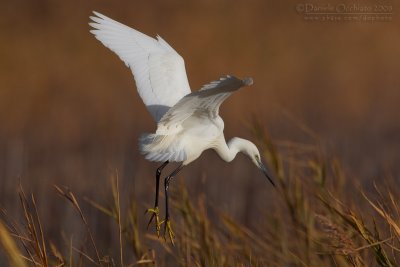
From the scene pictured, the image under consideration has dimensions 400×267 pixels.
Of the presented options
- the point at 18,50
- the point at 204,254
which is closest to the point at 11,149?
the point at 18,50

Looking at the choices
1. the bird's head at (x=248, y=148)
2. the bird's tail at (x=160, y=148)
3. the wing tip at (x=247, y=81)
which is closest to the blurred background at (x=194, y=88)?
the bird's head at (x=248, y=148)

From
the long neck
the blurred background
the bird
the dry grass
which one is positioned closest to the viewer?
the dry grass

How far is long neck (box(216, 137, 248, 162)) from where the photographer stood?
3.73 m

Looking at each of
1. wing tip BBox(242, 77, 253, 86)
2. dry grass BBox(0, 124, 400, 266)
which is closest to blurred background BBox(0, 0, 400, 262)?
dry grass BBox(0, 124, 400, 266)

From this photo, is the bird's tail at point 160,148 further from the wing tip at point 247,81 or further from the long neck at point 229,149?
the wing tip at point 247,81

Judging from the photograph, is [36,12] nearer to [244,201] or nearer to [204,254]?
[244,201]

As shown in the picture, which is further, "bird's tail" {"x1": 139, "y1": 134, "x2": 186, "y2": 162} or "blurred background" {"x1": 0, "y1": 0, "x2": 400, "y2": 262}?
"blurred background" {"x1": 0, "y1": 0, "x2": 400, "y2": 262}

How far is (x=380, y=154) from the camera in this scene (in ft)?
21.0

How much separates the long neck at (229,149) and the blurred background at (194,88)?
1748 mm

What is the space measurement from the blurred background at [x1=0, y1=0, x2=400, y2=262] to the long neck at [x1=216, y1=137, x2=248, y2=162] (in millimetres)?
1748

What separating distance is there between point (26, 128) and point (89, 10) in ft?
6.17

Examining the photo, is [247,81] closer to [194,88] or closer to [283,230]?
[283,230]

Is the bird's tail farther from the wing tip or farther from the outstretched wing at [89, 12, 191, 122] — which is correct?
the wing tip

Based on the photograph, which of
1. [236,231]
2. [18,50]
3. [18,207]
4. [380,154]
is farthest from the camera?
[18,50]
